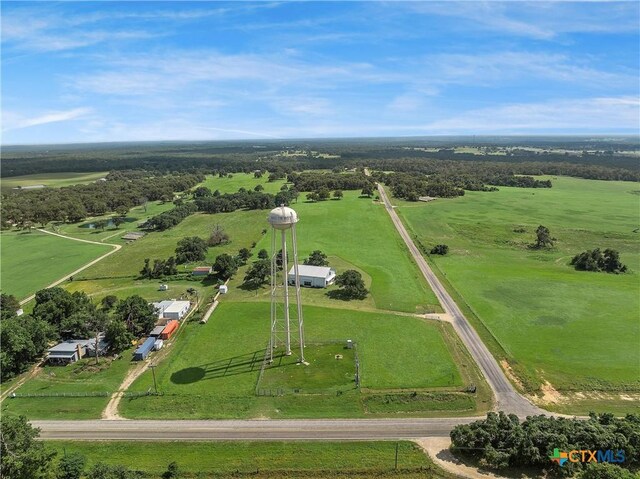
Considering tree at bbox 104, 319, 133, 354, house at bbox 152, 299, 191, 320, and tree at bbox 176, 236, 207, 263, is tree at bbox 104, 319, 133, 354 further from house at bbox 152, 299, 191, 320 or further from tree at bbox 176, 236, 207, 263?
tree at bbox 176, 236, 207, 263

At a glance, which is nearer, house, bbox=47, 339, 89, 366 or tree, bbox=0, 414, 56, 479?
tree, bbox=0, 414, 56, 479

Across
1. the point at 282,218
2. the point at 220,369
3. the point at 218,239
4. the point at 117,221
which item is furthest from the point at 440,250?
the point at 117,221

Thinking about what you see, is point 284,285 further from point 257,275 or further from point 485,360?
point 257,275

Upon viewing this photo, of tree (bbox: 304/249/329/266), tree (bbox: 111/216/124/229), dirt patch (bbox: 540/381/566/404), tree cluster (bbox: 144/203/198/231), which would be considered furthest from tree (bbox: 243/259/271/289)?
tree (bbox: 111/216/124/229)

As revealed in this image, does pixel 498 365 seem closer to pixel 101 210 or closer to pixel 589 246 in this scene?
pixel 589 246

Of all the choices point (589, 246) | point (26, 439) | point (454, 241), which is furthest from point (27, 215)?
point (589, 246)

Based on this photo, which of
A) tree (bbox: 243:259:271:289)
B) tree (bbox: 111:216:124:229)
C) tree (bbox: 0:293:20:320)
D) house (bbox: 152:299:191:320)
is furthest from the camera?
tree (bbox: 111:216:124:229)

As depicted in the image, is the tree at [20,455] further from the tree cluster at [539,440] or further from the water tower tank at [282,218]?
the tree cluster at [539,440]
